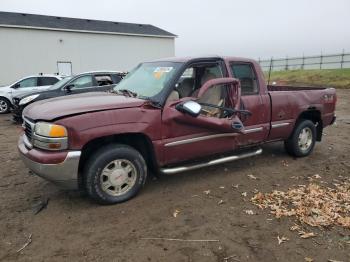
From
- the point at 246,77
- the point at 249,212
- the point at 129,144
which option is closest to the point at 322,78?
the point at 246,77

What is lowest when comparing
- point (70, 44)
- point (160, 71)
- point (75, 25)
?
point (160, 71)

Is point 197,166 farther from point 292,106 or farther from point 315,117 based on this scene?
point 315,117

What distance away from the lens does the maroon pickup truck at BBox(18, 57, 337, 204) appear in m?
3.96

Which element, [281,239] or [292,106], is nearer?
[281,239]

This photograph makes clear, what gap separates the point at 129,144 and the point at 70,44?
74.6 ft

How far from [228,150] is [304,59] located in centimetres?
3928

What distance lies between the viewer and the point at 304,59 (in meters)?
40.8

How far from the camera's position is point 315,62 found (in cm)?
3906

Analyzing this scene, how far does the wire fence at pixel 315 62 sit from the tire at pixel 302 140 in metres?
30.4

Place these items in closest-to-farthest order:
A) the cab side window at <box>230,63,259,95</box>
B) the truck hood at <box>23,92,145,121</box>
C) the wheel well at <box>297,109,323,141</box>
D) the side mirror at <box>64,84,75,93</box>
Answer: the truck hood at <box>23,92,145,121</box>, the cab side window at <box>230,63,259,95</box>, the wheel well at <box>297,109,323,141</box>, the side mirror at <box>64,84,75,93</box>

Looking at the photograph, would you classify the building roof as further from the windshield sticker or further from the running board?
the running board

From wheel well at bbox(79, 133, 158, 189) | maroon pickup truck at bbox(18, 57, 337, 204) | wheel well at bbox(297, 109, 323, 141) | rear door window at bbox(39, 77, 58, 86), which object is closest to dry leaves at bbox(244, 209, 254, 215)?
maroon pickup truck at bbox(18, 57, 337, 204)

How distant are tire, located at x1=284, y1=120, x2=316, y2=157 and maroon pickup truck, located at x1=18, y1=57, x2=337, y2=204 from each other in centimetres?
37

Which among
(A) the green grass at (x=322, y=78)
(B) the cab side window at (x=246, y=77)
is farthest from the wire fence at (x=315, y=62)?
(B) the cab side window at (x=246, y=77)
